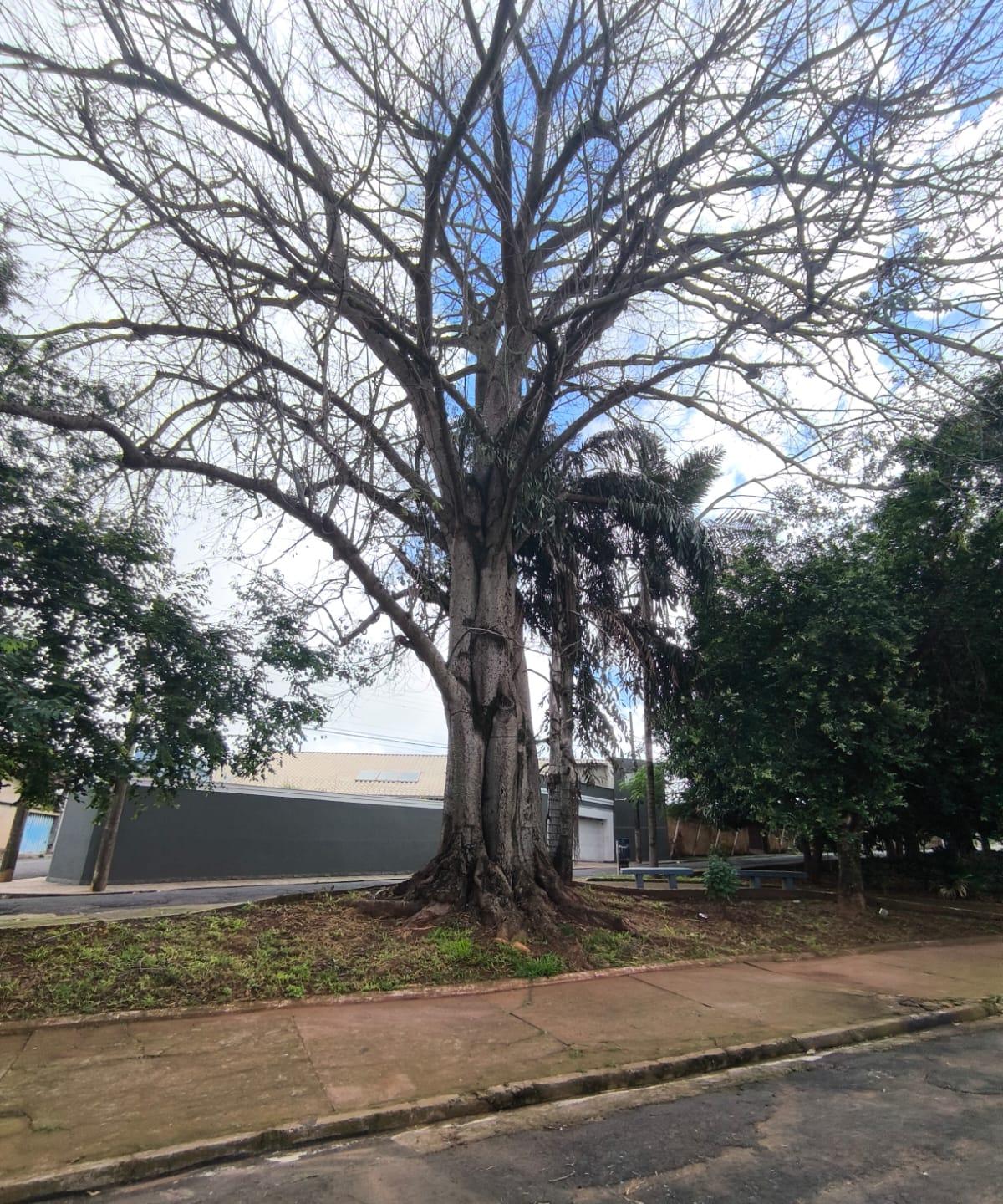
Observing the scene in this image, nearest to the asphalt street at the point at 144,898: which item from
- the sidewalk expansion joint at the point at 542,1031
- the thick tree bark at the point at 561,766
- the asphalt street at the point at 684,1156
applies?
the thick tree bark at the point at 561,766

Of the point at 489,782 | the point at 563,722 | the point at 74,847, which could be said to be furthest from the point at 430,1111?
the point at 74,847

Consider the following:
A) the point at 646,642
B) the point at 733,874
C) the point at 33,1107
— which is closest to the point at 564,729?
the point at 646,642

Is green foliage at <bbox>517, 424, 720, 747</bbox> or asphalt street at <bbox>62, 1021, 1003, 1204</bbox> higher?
green foliage at <bbox>517, 424, 720, 747</bbox>

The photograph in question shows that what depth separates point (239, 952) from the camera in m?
6.47

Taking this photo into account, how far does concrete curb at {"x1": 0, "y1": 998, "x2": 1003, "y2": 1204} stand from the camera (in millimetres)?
3000

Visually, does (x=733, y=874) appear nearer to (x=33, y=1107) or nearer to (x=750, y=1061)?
(x=750, y=1061)

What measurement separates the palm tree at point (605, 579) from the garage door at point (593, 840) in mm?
23104

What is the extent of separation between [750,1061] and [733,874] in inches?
248

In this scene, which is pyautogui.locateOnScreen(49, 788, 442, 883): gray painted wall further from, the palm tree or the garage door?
the garage door

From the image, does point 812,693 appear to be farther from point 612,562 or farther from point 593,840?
point 593,840

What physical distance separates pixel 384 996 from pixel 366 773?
113ft

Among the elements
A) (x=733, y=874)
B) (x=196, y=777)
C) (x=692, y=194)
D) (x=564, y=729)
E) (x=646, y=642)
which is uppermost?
(x=692, y=194)

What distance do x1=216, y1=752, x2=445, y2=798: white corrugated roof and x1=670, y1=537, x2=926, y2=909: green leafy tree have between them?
24448 mm

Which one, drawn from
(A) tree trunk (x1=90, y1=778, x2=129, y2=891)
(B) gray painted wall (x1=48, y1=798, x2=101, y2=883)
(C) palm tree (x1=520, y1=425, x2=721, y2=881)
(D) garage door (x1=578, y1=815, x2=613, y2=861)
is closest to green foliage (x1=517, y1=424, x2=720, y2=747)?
(C) palm tree (x1=520, y1=425, x2=721, y2=881)
